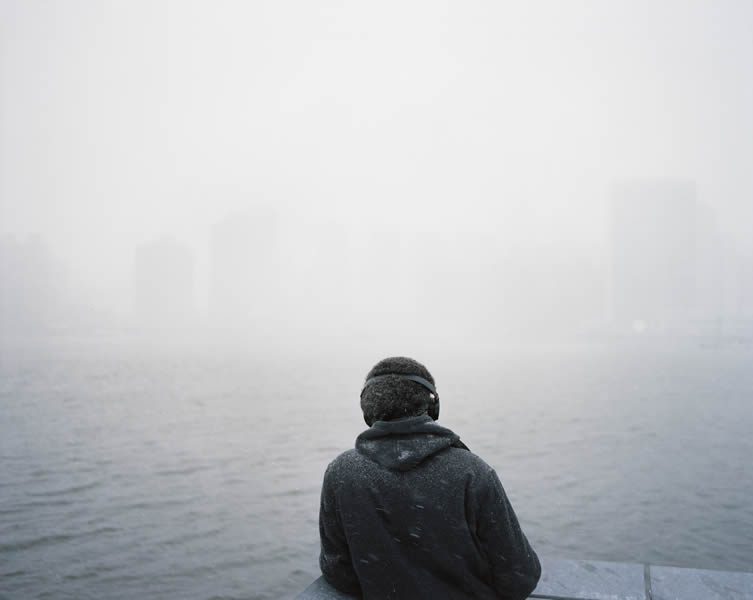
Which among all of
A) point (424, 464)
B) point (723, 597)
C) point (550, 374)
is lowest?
point (550, 374)

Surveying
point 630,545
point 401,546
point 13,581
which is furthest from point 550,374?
point 401,546

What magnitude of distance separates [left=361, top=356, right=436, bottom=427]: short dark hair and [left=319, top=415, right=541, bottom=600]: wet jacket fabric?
2.5 inches

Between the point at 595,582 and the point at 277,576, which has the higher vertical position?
the point at 595,582

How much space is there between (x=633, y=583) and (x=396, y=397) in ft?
7.80

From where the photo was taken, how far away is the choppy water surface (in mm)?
11492

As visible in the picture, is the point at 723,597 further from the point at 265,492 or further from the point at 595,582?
the point at 265,492

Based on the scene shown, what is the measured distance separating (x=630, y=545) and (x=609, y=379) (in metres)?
59.5

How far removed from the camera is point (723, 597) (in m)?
4.15

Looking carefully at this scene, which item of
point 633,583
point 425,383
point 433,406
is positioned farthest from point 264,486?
point 425,383

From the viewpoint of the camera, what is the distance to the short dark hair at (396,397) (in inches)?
120

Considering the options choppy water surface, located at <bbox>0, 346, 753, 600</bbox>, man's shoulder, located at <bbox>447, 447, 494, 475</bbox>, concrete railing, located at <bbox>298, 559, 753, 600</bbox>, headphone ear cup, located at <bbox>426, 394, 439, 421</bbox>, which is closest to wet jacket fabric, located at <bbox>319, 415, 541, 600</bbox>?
man's shoulder, located at <bbox>447, 447, 494, 475</bbox>

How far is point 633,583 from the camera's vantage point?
4355 millimetres

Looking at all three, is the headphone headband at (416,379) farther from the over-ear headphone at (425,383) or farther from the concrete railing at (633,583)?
the concrete railing at (633,583)

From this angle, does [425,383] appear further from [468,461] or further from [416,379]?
[468,461]
